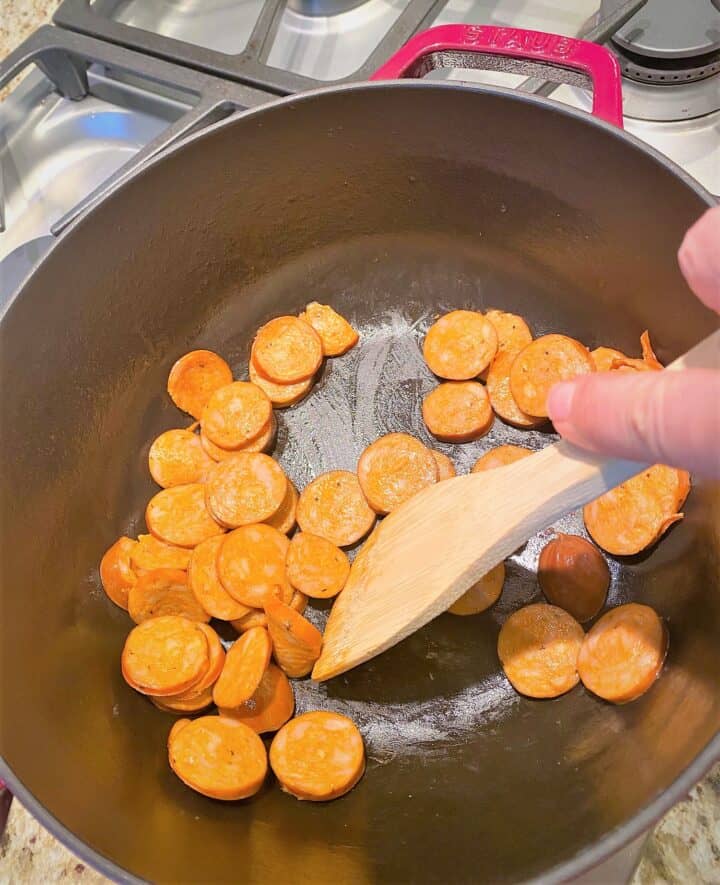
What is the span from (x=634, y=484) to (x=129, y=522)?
0.82 meters

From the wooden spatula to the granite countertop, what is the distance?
39 centimetres

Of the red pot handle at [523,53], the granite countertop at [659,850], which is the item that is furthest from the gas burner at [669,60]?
the granite countertop at [659,850]

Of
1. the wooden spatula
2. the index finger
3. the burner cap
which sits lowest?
the wooden spatula

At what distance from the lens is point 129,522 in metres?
1.28

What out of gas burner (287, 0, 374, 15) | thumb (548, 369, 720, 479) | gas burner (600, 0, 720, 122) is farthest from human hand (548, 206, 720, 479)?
gas burner (287, 0, 374, 15)

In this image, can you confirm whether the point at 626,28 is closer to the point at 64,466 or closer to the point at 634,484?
the point at 634,484

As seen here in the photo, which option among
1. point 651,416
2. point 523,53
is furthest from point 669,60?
point 651,416

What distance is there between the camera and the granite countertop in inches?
38.1

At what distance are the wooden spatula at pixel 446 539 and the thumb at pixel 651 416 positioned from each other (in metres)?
0.10

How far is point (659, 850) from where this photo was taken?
979 millimetres

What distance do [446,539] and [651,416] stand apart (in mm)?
384

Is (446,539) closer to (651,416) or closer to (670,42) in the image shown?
(651,416)

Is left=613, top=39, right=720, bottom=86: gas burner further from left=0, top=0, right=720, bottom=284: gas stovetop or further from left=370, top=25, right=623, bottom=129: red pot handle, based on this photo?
left=370, top=25, right=623, bottom=129: red pot handle

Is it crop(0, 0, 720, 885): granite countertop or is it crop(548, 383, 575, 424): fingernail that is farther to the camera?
crop(0, 0, 720, 885): granite countertop
